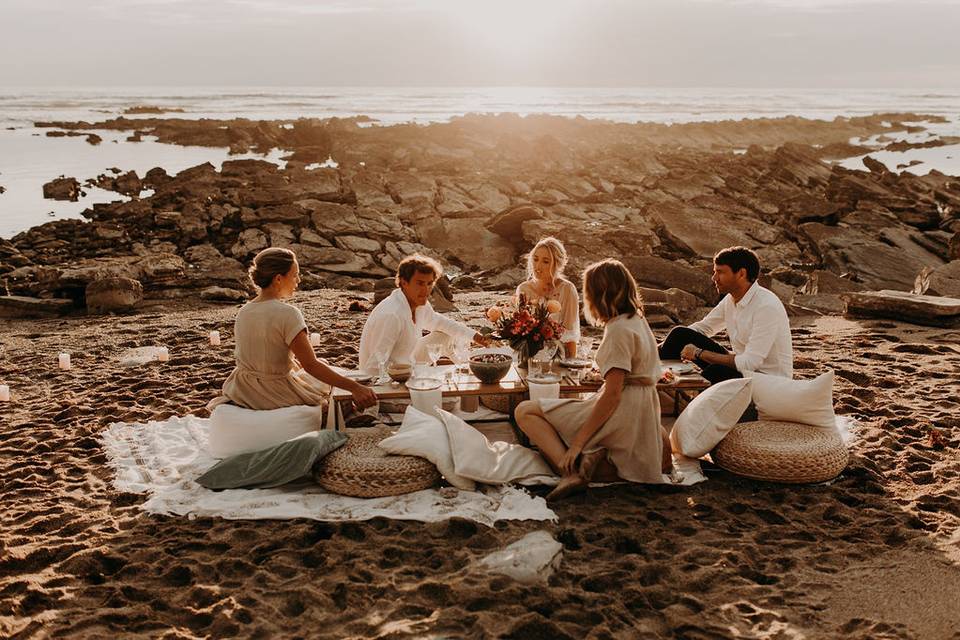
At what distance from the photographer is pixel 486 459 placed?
5.18 meters

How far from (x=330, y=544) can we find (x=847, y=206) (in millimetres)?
20429

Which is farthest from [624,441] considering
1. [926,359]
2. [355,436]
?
[926,359]

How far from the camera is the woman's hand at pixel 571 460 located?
16.1ft

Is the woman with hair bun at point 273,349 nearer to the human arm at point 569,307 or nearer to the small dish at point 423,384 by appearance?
the small dish at point 423,384

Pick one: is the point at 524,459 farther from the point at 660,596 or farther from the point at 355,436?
the point at 660,596

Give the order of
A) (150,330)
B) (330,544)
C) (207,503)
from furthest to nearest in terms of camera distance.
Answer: (150,330) → (207,503) → (330,544)

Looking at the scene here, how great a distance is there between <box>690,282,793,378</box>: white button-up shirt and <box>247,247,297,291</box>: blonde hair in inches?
138

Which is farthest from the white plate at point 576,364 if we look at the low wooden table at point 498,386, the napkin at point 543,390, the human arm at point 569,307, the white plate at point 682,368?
the human arm at point 569,307

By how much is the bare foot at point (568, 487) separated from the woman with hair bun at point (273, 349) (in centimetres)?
146

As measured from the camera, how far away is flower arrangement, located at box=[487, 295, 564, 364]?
5777mm

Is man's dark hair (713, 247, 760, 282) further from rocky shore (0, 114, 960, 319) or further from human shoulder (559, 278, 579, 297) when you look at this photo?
rocky shore (0, 114, 960, 319)

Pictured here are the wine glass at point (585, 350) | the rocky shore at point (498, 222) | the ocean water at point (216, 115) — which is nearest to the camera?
the wine glass at point (585, 350)

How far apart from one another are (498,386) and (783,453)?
6.80 ft

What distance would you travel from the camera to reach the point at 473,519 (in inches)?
184
